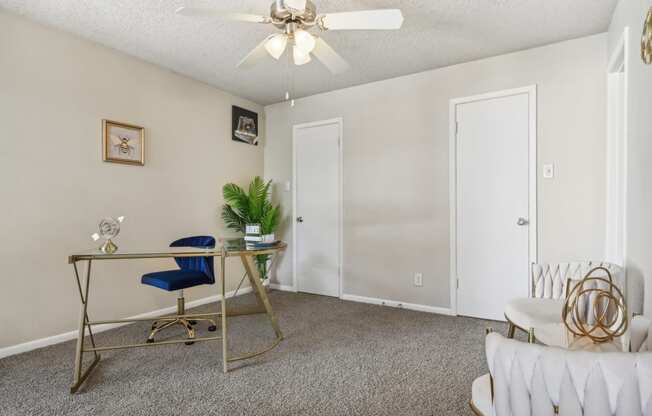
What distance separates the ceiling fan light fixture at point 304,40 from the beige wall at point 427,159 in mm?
Answer: 2024

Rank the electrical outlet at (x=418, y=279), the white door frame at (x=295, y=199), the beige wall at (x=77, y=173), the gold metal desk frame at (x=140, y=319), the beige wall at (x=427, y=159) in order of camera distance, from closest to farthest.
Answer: the gold metal desk frame at (x=140, y=319)
the beige wall at (x=77, y=173)
the beige wall at (x=427, y=159)
the electrical outlet at (x=418, y=279)
the white door frame at (x=295, y=199)

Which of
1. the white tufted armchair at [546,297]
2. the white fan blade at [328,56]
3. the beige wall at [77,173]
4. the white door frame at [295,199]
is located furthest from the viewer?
the white door frame at [295,199]

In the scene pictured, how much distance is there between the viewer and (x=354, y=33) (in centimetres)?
299

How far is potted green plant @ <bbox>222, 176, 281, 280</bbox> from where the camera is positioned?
14.6ft

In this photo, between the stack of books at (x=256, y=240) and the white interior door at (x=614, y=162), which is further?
the white interior door at (x=614, y=162)

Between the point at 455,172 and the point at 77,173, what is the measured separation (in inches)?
136

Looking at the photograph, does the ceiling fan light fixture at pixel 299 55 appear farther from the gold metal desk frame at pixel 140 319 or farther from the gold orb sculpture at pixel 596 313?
the gold orb sculpture at pixel 596 313

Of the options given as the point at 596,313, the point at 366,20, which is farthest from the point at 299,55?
the point at 596,313

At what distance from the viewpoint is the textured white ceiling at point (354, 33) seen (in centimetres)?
259

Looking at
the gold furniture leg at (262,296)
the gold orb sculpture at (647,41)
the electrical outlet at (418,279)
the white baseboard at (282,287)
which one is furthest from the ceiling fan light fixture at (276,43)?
the white baseboard at (282,287)

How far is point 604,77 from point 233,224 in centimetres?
397

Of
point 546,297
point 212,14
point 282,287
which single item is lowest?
point 282,287

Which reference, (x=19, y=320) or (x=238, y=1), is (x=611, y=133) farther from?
(x=19, y=320)

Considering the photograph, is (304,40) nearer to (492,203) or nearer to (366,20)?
(366,20)
